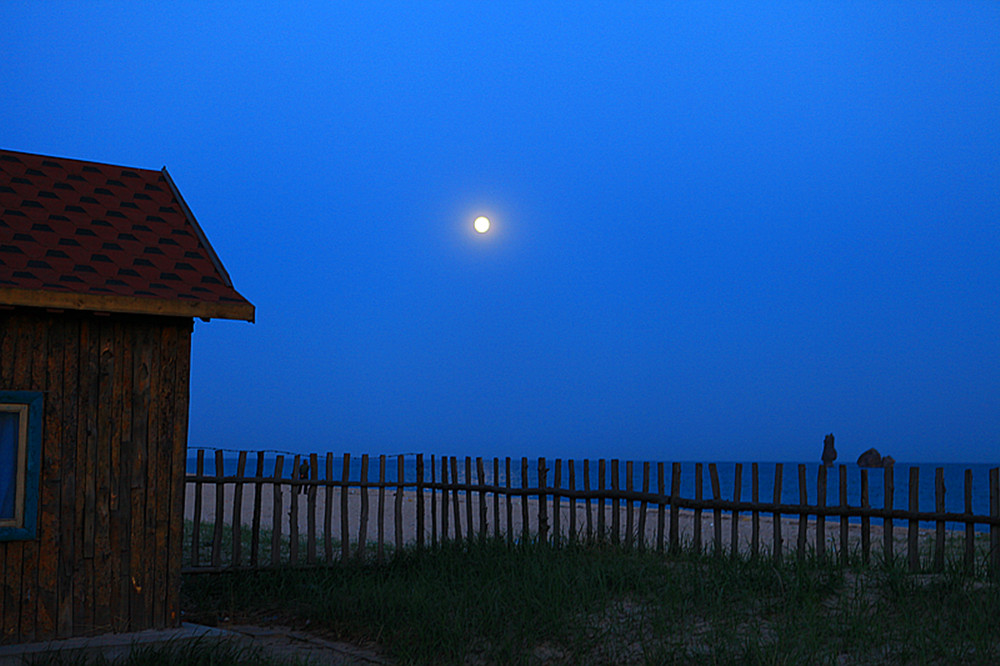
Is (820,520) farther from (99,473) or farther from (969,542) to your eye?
(99,473)

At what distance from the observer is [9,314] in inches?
301

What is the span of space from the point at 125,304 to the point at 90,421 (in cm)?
111

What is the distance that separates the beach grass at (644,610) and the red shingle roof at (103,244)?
3.29 metres

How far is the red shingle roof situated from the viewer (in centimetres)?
768

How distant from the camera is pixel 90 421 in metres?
7.91

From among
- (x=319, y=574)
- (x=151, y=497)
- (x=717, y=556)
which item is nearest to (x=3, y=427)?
(x=151, y=497)

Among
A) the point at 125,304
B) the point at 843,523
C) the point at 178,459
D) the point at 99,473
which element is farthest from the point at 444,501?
the point at 125,304

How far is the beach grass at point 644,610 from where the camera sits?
6949 millimetres

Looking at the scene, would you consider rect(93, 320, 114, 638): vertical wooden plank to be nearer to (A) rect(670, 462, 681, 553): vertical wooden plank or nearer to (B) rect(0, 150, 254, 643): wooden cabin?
(B) rect(0, 150, 254, 643): wooden cabin

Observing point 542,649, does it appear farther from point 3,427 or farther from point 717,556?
point 3,427

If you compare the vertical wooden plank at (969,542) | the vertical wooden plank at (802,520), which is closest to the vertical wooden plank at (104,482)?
the vertical wooden plank at (802,520)

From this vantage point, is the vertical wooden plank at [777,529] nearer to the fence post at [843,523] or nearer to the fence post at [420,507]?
the fence post at [843,523]

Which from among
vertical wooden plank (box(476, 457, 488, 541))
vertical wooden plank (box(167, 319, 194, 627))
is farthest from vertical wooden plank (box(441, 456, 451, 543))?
vertical wooden plank (box(167, 319, 194, 627))

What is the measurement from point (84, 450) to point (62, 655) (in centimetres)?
170
